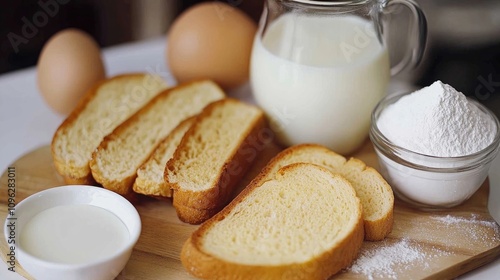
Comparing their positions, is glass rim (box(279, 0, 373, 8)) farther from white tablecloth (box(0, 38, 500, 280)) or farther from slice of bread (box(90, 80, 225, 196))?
white tablecloth (box(0, 38, 500, 280))

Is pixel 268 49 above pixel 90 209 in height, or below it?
above

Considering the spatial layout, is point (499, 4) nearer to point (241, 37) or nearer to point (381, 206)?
point (241, 37)

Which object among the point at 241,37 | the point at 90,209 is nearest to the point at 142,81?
the point at 241,37

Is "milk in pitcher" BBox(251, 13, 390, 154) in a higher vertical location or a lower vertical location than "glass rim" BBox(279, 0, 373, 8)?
lower

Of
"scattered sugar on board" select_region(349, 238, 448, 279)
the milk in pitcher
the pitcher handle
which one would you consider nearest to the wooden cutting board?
"scattered sugar on board" select_region(349, 238, 448, 279)

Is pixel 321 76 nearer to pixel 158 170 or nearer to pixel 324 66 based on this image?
pixel 324 66

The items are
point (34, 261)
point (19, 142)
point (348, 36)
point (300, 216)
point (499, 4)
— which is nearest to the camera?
point (34, 261)
